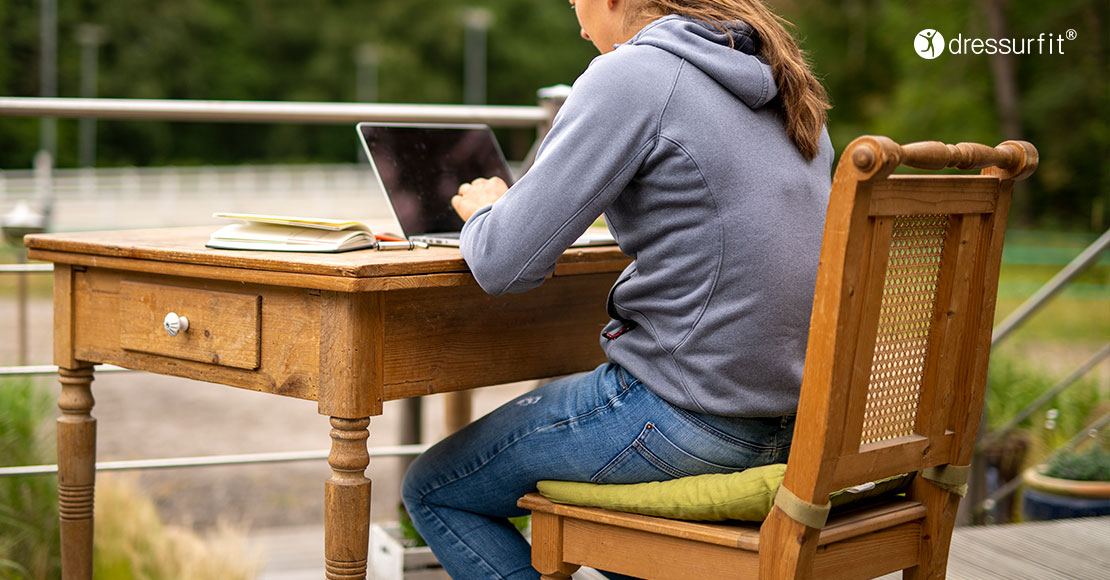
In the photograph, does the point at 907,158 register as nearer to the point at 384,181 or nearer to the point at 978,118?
the point at 384,181

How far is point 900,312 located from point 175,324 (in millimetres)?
1234

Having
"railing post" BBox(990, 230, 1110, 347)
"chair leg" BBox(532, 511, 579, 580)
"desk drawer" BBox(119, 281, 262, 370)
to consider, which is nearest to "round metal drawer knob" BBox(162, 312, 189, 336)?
"desk drawer" BBox(119, 281, 262, 370)

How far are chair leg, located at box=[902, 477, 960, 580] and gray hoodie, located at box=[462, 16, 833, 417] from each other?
0.29 m

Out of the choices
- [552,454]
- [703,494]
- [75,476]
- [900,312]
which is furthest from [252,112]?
[900,312]

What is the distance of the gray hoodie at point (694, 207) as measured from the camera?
1.74 metres

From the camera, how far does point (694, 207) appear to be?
5.80ft

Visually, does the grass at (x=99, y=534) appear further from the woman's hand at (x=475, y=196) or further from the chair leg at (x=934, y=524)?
the chair leg at (x=934, y=524)

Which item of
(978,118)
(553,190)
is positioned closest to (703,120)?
(553,190)

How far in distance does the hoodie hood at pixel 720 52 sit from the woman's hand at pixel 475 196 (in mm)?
509

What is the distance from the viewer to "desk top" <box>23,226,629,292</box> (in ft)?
5.98

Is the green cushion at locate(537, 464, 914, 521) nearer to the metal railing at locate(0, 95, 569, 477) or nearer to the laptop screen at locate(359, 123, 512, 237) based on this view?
the laptop screen at locate(359, 123, 512, 237)

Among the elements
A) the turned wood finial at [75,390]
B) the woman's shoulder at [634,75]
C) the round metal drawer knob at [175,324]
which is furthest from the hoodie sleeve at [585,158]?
the turned wood finial at [75,390]

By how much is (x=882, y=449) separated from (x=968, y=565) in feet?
5.11

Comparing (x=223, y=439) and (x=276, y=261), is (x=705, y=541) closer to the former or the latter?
(x=276, y=261)
